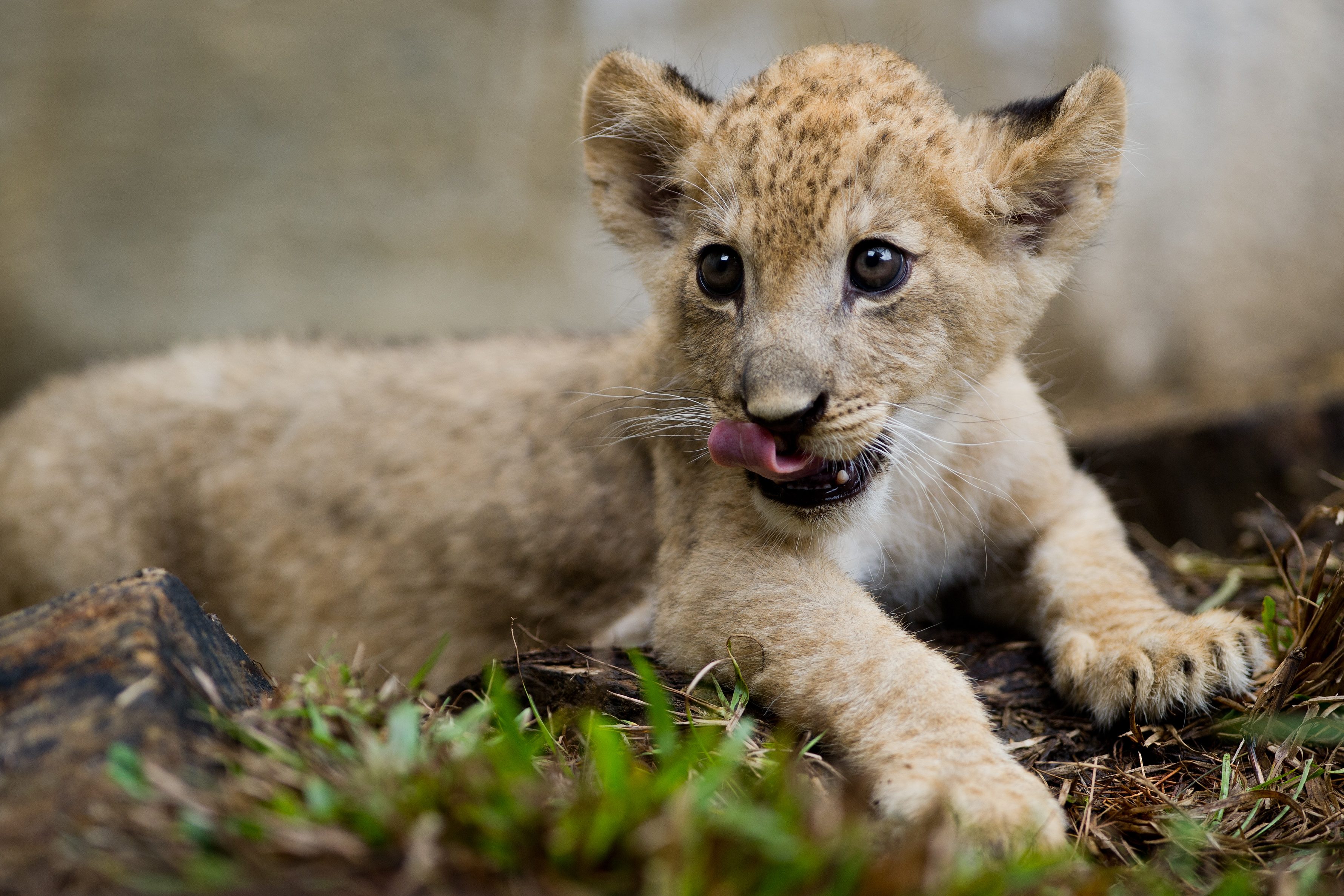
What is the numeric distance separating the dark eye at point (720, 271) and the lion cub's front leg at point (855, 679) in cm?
101

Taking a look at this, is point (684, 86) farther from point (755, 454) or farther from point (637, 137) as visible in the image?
point (755, 454)

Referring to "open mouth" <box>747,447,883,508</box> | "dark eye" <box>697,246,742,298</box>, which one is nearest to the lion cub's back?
"dark eye" <box>697,246,742,298</box>

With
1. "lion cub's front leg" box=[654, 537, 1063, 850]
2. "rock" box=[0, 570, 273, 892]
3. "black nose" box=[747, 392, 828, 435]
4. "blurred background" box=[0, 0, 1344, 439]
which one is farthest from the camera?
"blurred background" box=[0, 0, 1344, 439]

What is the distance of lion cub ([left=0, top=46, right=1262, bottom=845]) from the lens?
3.79 metres

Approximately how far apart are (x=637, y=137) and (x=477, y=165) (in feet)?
21.3

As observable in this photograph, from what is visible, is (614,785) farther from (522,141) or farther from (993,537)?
(522,141)

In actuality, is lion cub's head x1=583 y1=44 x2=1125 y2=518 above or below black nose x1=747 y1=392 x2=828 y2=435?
above

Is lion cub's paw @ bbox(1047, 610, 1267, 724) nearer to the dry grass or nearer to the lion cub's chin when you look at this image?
the dry grass

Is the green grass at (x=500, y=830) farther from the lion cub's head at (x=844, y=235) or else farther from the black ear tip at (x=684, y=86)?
the black ear tip at (x=684, y=86)

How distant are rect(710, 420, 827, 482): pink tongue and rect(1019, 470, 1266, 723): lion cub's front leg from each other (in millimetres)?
1414

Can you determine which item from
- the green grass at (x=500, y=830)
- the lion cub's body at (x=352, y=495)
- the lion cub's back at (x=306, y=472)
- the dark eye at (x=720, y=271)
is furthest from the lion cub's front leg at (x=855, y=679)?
the lion cub's back at (x=306, y=472)

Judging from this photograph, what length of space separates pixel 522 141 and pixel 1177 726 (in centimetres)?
882

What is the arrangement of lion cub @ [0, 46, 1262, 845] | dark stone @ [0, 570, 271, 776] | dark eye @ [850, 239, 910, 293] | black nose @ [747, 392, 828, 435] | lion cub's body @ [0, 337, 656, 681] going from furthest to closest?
lion cub's body @ [0, 337, 656, 681] → dark eye @ [850, 239, 910, 293] → lion cub @ [0, 46, 1262, 845] → black nose @ [747, 392, 828, 435] → dark stone @ [0, 570, 271, 776]

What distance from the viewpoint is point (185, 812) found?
2.22 metres
